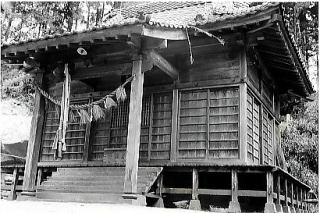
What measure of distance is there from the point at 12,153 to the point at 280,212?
523 inches

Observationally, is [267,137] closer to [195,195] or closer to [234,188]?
[234,188]

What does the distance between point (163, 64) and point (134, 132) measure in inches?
83.3

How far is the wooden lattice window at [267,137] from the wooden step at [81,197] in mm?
5030

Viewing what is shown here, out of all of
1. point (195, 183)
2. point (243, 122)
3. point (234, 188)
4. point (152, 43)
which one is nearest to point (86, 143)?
point (195, 183)

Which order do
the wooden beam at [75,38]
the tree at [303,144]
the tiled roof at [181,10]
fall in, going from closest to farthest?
the wooden beam at [75,38]
the tiled roof at [181,10]
the tree at [303,144]

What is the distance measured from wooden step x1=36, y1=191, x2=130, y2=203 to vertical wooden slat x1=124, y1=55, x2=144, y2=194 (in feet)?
1.23

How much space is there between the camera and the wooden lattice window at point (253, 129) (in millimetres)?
8875

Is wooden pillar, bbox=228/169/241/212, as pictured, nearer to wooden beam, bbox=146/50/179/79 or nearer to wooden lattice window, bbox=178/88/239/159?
wooden lattice window, bbox=178/88/239/159

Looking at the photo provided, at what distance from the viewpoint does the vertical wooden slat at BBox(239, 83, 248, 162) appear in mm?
8305

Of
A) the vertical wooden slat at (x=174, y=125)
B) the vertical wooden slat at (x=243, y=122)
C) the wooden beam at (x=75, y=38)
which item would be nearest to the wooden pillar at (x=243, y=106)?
the vertical wooden slat at (x=243, y=122)

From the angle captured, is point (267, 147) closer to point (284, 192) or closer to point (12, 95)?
point (284, 192)

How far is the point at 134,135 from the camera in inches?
277

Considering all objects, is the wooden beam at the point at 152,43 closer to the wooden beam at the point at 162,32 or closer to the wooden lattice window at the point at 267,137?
the wooden beam at the point at 162,32

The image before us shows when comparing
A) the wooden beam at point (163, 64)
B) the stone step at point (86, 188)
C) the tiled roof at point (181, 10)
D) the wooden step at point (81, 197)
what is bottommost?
the wooden step at point (81, 197)
